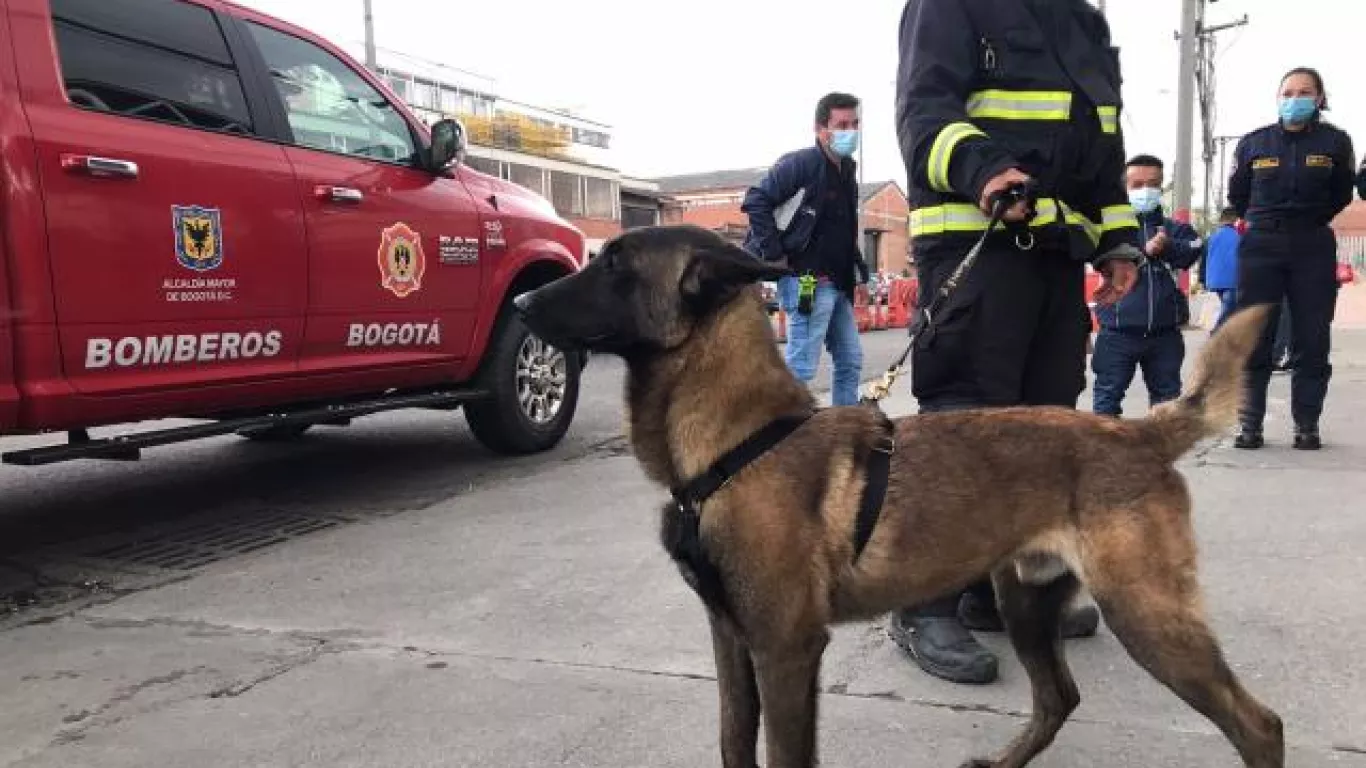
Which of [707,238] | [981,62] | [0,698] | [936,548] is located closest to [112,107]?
[0,698]

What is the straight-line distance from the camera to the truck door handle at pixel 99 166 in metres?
3.59

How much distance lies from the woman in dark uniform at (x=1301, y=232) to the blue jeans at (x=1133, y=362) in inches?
21.8

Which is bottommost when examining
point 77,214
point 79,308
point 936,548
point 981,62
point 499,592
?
point 499,592

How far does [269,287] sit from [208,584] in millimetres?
1286

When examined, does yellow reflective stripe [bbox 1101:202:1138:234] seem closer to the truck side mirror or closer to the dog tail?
the dog tail

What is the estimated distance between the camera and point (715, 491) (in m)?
2.07

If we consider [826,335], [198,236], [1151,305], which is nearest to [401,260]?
[198,236]

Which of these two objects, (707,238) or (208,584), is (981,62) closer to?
(707,238)

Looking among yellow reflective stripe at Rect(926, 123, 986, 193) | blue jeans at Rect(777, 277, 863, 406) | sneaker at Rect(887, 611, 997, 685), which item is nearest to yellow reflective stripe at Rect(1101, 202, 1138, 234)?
yellow reflective stripe at Rect(926, 123, 986, 193)

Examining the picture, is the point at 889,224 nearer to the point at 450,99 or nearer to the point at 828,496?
the point at 450,99

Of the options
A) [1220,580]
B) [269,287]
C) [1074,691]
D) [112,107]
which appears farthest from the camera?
[269,287]

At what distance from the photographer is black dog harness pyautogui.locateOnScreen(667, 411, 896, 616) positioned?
2070 millimetres

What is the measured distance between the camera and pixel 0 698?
9.48 feet

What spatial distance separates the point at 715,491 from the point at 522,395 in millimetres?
4101
